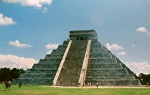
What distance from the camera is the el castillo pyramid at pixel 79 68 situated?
38406mm

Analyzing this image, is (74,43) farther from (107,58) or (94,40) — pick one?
(107,58)

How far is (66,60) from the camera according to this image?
4375cm

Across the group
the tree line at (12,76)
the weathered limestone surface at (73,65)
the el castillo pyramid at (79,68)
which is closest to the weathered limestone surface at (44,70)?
the el castillo pyramid at (79,68)

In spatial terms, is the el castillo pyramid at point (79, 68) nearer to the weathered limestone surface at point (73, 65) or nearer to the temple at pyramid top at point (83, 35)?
the weathered limestone surface at point (73, 65)

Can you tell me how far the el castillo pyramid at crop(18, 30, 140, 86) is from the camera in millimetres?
38406

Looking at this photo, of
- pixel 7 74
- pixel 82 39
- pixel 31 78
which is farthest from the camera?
pixel 7 74

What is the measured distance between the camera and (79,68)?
41000mm

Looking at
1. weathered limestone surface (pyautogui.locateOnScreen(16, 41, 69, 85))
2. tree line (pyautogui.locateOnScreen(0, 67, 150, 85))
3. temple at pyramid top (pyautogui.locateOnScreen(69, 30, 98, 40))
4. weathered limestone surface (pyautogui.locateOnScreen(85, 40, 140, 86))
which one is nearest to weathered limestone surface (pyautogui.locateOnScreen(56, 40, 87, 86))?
weathered limestone surface (pyautogui.locateOnScreen(16, 41, 69, 85))

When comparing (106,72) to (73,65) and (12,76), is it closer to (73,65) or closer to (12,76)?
(73,65)

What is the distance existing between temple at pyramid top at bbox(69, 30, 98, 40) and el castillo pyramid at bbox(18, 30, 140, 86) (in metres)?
2.73

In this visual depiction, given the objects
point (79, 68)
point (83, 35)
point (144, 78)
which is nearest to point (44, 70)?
point (79, 68)

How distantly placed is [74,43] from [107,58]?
27.0 ft

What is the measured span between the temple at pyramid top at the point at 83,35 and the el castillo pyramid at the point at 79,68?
107 inches

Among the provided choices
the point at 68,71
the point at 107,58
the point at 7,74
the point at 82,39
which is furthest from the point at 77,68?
the point at 7,74
